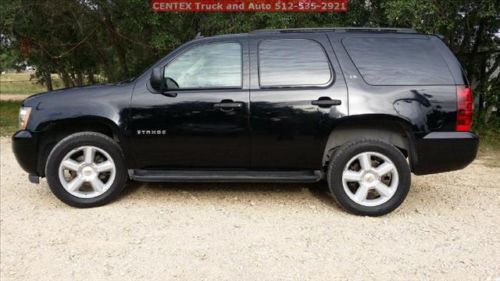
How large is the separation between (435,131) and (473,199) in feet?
3.93

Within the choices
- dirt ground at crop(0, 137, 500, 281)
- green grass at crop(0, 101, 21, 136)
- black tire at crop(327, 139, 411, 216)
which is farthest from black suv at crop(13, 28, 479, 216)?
green grass at crop(0, 101, 21, 136)

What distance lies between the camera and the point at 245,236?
143 inches

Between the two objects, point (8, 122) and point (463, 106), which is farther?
point (8, 122)

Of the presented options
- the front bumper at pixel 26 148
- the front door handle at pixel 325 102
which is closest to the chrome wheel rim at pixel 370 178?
the front door handle at pixel 325 102

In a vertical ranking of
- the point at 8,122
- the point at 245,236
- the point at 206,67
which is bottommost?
the point at 8,122

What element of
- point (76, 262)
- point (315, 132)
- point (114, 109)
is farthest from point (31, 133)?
point (315, 132)

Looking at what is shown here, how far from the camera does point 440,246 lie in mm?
3432

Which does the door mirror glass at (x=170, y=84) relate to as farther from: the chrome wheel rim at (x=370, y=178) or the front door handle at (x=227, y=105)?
the chrome wheel rim at (x=370, y=178)

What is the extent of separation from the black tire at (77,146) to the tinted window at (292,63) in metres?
1.61

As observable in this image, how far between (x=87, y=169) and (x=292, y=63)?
2.28 m

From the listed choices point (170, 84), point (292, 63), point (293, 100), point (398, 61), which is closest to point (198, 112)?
point (170, 84)

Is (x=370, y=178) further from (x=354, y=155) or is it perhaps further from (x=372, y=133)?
(x=372, y=133)

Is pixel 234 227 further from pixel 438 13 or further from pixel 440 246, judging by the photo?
pixel 438 13

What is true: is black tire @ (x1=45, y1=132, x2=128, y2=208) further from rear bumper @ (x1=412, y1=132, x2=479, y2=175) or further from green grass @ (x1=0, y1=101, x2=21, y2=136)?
green grass @ (x1=0, y1=101, x2=21, y2=136)
